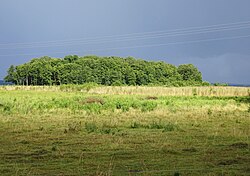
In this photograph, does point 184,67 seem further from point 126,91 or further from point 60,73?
point 126,91

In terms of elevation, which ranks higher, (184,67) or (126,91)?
(184,67)

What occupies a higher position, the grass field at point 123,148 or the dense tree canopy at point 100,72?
the dense tree canopy at point 100,72

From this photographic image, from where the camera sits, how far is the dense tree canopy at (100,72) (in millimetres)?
99938

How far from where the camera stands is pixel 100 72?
102938 millimetres

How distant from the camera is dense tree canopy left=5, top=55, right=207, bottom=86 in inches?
3935

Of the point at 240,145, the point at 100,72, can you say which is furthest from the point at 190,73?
the point at 240,145

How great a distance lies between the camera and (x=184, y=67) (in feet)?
372

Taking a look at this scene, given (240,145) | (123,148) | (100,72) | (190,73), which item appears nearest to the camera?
(123,148)

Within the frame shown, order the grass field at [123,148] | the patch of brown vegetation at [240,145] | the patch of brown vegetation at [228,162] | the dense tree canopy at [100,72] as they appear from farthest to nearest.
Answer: the dense tree canopy at [100,72] → the patch of brown vegetation at [240,145] → the patch of brown vegetation at [228,162] → the grass field at [123,148]

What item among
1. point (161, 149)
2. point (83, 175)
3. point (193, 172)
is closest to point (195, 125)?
point (161, 149)

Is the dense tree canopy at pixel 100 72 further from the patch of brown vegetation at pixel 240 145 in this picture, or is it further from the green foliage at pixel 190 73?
the patch of brown vegetation at pixel 240 145

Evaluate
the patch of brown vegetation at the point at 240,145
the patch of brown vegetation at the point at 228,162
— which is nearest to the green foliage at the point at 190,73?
the patch of brown vegetation at the point at 240,145

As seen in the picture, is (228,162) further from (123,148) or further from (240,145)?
(123,148)

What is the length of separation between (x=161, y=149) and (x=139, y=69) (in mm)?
99197
